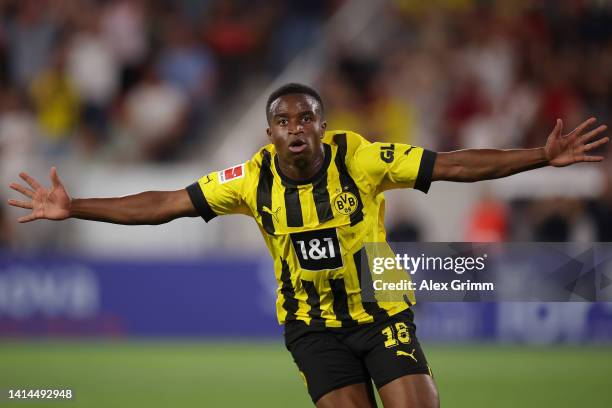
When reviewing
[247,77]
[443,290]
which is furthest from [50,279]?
[443,290]

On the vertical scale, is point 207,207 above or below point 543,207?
below

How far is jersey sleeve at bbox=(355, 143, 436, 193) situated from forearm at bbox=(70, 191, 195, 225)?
1.12 meters

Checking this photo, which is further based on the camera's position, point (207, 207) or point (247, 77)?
point (247, 77)

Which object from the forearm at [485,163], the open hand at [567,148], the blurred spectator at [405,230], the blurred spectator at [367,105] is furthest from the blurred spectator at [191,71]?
the open hand at [567,148]

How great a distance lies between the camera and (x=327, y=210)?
246 inches

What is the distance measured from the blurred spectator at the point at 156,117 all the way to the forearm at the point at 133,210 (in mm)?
8244

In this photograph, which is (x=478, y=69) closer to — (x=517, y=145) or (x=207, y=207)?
(x=517, y=145)

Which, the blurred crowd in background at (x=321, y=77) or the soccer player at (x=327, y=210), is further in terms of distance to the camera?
the blurred crowd in background at (x=321, y=77)

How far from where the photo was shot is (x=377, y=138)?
13703mm

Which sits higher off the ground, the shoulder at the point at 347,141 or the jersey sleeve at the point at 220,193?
the shoulder at the point at 347,141

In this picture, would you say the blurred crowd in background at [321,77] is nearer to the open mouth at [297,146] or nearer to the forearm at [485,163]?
the forearm at [485,163]

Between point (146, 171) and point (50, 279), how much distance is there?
6.07ft

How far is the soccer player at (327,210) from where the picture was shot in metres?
6.08

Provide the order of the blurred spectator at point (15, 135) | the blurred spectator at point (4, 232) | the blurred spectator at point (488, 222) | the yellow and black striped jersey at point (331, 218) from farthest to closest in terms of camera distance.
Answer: the blurred spectator at point (4, 232), the blurred spectator at point (15, 135), the blurred spectator at point (488, 222), the yellow and black striped jersey at point (331, 218)
